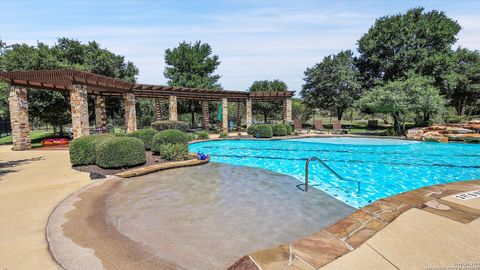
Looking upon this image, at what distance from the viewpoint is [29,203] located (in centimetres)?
523

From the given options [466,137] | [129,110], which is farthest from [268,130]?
[466,137]

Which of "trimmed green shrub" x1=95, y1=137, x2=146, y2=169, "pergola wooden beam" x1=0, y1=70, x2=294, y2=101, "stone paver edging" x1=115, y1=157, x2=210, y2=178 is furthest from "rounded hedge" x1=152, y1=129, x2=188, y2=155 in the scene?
"pergola wooden beam" x1=0, y1=70, x2=294, y2=101

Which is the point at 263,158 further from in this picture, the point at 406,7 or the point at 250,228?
the point at 406,7

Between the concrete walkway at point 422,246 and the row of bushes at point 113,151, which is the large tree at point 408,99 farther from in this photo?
the concrete walkway at point 422,246

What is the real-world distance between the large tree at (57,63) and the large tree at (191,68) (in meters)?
6.42

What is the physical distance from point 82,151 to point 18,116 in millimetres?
8837

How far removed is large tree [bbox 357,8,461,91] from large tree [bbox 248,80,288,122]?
13206 mm

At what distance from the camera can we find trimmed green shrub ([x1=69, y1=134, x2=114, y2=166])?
899 cm

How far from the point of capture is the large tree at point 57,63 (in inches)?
687

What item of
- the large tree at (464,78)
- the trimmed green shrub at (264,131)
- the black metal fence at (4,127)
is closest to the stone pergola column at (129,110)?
the trimmed green shrub at (264,131)

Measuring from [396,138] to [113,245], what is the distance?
2186 cm

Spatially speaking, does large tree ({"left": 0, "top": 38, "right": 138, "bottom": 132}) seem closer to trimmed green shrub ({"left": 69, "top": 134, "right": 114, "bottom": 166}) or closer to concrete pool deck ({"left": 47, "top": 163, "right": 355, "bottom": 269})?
trimmed green shrub ({"left": 69, "top": 134, "right": 114, "bottom": 166})

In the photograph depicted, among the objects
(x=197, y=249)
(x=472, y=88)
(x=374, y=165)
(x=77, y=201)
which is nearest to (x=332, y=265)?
(x=197, y=249)

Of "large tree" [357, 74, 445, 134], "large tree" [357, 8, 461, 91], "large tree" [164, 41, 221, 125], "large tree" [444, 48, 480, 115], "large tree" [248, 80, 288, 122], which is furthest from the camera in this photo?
"large tree" [248, 80, 288, 122]
